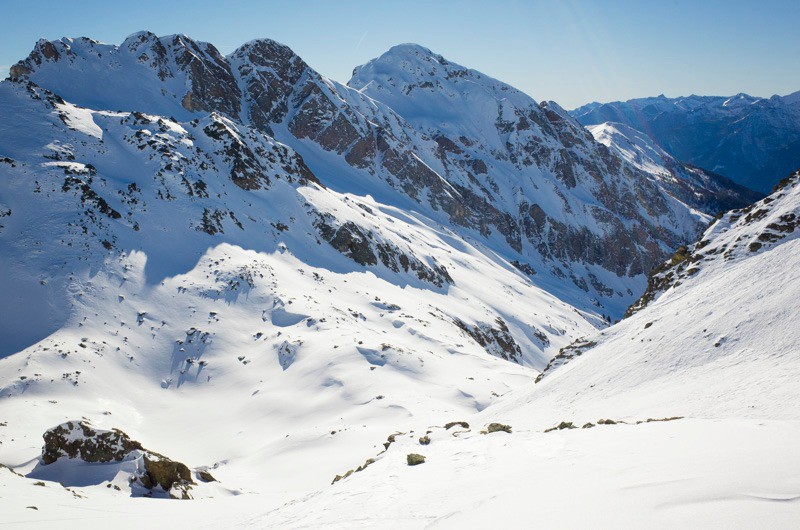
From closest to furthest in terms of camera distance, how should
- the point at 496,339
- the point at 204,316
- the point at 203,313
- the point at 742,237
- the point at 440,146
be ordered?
the point at 742,237, the point at 204,316, the point at 203,313, the point at 496,339, the point at 440,146

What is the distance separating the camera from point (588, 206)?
6683 inches

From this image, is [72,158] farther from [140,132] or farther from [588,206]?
[588,206]

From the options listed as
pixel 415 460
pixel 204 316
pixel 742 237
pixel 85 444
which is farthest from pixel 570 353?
pixel 204 316

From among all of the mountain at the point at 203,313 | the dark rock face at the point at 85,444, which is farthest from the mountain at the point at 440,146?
the dark rock face at the point at 85,444

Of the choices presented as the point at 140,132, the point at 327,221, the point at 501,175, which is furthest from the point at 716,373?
the point at 501,175

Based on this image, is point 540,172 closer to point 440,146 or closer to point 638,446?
point 440,146

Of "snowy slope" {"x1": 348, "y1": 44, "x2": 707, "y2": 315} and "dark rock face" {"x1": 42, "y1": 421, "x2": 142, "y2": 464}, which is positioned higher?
"snowy slope" {"x1": 348, "y1": 44, "x2": 707, "y2": 315}

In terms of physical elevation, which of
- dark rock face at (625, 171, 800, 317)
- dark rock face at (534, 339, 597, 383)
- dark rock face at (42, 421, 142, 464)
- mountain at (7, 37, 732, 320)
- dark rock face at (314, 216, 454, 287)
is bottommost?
dark rock face at (534, 339, 597, 383)

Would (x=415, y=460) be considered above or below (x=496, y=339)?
below

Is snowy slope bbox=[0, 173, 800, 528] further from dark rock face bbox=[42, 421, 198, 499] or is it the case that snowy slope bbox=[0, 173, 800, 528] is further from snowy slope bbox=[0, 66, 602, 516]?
snowy slope bbox=[0, 66, 602, 516]

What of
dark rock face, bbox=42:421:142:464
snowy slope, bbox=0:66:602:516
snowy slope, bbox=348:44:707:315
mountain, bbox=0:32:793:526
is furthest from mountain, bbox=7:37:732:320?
dark rock face, bbox=42:421:142:464

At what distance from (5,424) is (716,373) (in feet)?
104

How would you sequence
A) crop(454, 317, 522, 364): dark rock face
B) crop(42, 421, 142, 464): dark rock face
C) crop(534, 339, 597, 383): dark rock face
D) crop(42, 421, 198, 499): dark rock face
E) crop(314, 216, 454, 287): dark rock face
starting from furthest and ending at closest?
crop(314, 216, 454, 287): dark rock face, crop(454, 317, 522, 364): dark rock face, crop(534, 339, 597, 383): dark rock face, crop(42, 421, 142, 464): dark rock face, crop(42, 421, 198, 499): dark rock face

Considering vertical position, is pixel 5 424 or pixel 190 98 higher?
pixel 190 98
